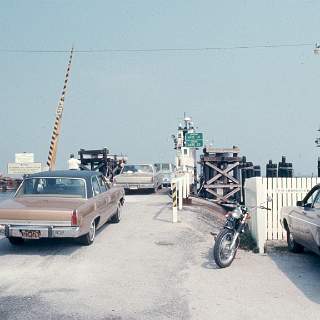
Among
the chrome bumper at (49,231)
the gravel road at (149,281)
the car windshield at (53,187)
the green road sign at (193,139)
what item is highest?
the green road sign at (193,139)

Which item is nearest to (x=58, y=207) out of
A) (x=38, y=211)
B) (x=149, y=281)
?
(x=38, y=211)

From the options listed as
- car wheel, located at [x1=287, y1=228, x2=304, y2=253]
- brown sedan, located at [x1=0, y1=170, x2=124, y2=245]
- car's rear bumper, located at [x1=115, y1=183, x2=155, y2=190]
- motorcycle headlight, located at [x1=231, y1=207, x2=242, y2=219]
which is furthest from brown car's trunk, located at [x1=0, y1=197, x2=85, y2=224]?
car's rear bumper, located at [x1=115, y1=183, x2=155, y2=190]

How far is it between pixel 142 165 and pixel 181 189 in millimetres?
9196

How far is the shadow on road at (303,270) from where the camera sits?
21.3ft

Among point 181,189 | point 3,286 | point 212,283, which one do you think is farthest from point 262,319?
point 181,189

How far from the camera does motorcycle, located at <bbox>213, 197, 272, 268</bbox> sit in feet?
25.3

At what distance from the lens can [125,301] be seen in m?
5.99

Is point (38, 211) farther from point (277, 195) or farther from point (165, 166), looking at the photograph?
point (165, 166)

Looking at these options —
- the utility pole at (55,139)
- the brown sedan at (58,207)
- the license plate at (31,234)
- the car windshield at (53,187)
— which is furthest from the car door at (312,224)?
the utility pole at (55,139)

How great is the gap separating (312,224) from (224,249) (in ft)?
5.08

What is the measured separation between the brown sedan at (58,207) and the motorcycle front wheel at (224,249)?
2542mm

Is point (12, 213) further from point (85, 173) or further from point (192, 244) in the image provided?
point (192, 244)

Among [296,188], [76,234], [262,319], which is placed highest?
[296,188]

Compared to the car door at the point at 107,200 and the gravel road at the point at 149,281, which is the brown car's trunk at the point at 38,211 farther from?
the car door at the point at 107,200
